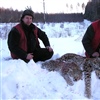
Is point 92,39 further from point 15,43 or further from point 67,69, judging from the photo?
point 15,43

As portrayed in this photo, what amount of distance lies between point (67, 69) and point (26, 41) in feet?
3.93

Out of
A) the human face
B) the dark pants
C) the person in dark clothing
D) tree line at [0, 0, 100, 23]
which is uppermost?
the human face

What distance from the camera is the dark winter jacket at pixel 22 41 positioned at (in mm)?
4938

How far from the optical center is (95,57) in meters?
4.73

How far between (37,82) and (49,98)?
1.43 feet

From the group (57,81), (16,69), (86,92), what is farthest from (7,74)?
(86,92)

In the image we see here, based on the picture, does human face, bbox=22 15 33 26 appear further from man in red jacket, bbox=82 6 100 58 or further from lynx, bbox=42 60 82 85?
man in red jacket, bbox=82 6 100 58

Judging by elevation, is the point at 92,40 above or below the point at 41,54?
above

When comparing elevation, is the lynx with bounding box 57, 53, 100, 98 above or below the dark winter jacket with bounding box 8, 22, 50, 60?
below

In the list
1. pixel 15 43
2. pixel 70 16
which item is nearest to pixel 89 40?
pixel 15 43

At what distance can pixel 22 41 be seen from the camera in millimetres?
5117

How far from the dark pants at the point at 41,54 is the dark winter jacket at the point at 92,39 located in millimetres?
877

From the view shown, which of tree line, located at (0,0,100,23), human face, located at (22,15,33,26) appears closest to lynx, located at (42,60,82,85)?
human face, located at (22,15,33,26)

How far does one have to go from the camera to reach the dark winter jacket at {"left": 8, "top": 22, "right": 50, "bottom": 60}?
4.94 meters
